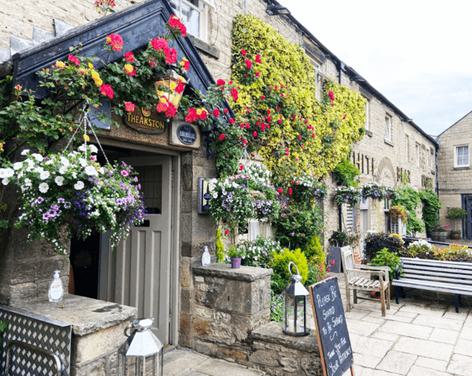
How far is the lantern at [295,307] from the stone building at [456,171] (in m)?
21.0

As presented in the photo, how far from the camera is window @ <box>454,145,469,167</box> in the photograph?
21266 millimetres

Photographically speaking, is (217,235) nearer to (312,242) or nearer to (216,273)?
(216,273)

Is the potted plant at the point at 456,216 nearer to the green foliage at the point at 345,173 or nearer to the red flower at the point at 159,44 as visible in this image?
the green foliage at the point at 345,173

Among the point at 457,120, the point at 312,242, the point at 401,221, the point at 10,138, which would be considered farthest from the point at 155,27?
the point at 457,120

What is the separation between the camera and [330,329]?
11.5 ft

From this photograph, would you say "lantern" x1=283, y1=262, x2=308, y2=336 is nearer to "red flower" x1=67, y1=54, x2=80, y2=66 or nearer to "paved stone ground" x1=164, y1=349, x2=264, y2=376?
"paved stone ground" x1=164, y1=349, x2=264, y2=376

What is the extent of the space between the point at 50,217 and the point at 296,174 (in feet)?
19.1

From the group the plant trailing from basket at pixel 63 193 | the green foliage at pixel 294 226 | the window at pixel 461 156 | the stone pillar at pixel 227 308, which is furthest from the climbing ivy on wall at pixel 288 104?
the window at pixel 461 156

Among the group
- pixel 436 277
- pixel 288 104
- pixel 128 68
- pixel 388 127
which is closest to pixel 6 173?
pixel 128 68

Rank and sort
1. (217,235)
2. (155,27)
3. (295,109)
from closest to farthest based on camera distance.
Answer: (155,27), (217,235), (295,109)

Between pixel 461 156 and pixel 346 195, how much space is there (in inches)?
636

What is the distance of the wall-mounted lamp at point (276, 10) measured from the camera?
7156 mm

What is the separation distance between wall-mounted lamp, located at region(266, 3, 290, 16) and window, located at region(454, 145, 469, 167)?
18.8 meters

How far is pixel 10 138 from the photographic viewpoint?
2.83 meters
